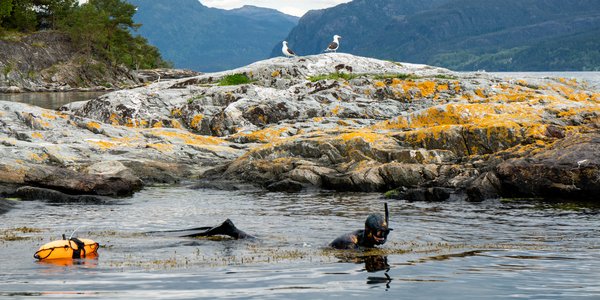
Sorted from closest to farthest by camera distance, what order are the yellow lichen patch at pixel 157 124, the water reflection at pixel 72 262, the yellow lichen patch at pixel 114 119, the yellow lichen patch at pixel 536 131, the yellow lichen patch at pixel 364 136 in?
the water reflection at pixel 72 262 < the yellow lichen patch at pixel 536 131 < the yellow lichen patch at pixel 364 136 < the yellow lichen patch at pixel 157 124 < the yellow lichen patch at pixel 114 119

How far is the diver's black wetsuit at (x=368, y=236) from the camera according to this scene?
1509 cm

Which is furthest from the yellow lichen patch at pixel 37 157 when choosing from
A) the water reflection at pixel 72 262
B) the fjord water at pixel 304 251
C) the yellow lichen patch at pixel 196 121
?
the water reflection at pixel 72 262

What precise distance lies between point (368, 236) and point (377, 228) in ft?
1.78

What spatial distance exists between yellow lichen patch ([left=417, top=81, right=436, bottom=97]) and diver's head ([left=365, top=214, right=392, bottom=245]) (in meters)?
22.5

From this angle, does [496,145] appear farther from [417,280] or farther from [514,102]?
[417,280]

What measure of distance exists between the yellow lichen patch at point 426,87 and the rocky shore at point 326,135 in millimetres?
104

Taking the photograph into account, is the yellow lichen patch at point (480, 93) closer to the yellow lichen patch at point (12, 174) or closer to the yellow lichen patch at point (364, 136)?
the yellow lichen patch at point (364, 136)

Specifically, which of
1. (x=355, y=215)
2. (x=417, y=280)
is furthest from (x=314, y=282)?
(x=355, y=215)

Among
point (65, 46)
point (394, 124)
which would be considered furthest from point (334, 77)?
point (65, 46)

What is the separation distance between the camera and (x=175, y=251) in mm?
15750

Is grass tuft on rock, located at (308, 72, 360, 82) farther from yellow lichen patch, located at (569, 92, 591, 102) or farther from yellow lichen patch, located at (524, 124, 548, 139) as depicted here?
yellow lichen patch, located at (524, 124, 548, 139)

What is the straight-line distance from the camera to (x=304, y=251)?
15812mm

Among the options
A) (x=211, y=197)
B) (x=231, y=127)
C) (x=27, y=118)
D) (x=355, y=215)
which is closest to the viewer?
(x=355, y=215)

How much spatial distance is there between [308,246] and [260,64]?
26.7 meters
